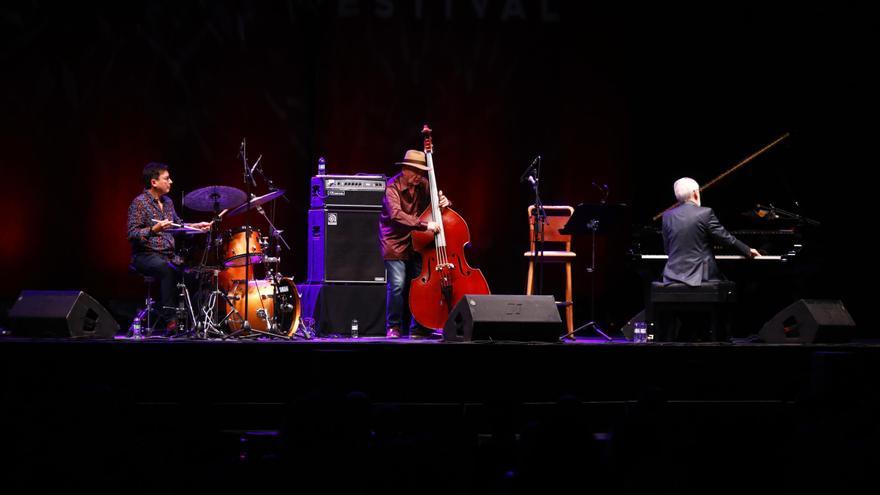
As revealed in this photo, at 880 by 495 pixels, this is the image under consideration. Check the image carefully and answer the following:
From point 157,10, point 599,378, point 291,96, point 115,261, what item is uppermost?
point 157,10

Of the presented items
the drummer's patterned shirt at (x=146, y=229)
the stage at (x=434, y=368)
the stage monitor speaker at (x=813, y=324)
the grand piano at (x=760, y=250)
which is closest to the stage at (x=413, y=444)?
the stage at (x=434, y=368)

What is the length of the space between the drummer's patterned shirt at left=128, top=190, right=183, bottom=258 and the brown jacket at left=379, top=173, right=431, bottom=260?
5.90 ft

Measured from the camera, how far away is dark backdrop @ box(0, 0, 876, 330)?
8.57 metres

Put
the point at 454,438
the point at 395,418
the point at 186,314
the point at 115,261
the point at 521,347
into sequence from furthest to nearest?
1. the point at 115,261
2. the point at 186,314
3. the point at 521,347
4. the point at 395,418
5. the point at 454,438

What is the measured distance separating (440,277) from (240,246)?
5.88ft

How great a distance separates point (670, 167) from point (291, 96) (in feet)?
13.5

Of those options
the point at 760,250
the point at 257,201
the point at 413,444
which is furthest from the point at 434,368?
the point at 413,444

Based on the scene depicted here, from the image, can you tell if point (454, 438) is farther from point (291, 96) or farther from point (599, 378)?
point (291, 96)

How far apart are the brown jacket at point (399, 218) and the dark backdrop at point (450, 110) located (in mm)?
1240

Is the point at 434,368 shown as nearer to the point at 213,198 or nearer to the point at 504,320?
the point at 504,320

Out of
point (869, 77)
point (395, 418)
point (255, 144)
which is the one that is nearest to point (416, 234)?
point (255, 144)

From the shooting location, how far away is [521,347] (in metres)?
6.29

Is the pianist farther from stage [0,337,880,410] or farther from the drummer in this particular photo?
the drummer

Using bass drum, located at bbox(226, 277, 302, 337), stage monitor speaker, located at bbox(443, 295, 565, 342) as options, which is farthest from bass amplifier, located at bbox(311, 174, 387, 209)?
stage monitor speaker, located at bbox(443, 295, 565, 342)
